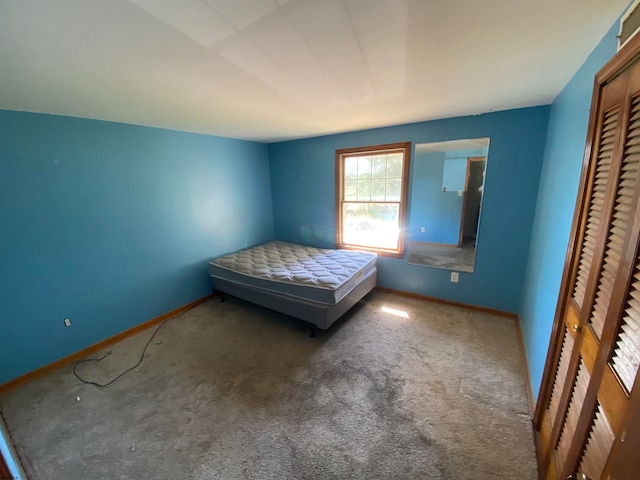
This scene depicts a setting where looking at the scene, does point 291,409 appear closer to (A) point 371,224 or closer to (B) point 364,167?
(A) point 371,224

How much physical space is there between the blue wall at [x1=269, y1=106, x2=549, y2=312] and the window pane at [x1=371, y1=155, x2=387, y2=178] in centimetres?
22

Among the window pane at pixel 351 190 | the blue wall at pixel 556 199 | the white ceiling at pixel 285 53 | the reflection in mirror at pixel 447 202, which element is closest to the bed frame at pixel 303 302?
the reflection in mirror at pixel 447 202

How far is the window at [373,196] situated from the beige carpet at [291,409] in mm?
1285

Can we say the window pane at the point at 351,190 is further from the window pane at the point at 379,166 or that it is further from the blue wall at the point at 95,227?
the blue wall at the point at 95,227

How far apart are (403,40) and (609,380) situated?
1.56 metres

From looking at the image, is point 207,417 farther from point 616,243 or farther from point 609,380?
point 616,243

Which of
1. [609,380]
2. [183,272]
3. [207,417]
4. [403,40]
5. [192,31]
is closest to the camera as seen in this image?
[609,380]

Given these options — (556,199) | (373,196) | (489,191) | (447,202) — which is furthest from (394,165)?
(556,199)

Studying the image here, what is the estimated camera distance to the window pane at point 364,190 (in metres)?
3.40

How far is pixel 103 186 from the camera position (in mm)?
2354

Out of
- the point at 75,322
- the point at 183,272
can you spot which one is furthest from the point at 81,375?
the point at 183,272

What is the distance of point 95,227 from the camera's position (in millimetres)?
2332

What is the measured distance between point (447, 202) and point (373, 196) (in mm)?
931

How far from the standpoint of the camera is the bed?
2.44 meters
